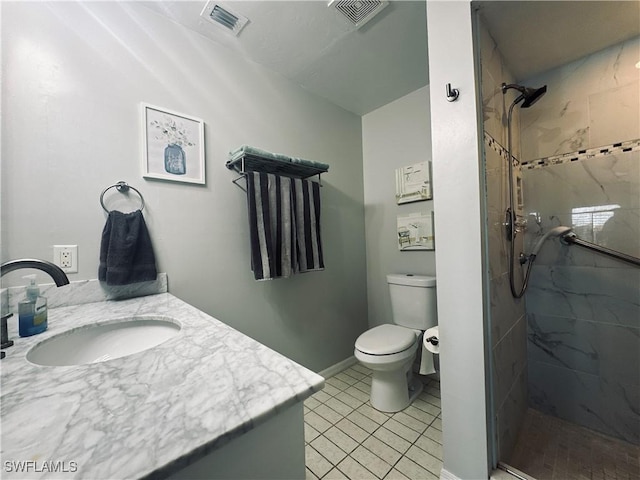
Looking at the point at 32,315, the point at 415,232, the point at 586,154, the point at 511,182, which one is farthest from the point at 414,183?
the point at 32,315

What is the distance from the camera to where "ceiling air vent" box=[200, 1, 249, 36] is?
1295 millimetres

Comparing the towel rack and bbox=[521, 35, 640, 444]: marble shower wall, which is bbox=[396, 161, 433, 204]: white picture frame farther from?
the towel rack

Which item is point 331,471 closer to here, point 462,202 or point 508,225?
point 462,202

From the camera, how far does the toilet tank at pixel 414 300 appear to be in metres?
1.76

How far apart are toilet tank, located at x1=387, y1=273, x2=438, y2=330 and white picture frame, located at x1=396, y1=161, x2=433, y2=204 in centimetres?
62

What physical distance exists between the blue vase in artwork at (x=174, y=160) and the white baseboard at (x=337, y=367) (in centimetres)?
173

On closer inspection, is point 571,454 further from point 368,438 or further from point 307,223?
point 307,223

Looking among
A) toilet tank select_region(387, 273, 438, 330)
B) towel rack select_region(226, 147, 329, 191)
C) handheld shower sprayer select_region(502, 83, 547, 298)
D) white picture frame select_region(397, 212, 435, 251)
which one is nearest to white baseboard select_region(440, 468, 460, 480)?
toilet tank select_region(387, 273, 438, 330)

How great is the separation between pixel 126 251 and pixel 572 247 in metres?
2.40

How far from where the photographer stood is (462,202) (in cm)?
103

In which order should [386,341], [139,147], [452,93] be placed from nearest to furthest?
[452,93], [139,147], [386,341]

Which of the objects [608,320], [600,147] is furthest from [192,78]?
Result: [608,320]

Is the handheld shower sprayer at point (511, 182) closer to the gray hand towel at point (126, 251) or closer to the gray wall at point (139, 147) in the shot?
the gray wall at point (139, 147)

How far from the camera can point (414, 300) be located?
1812 millimetres
